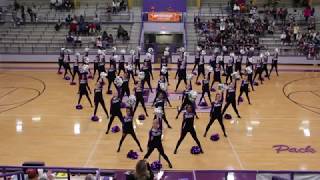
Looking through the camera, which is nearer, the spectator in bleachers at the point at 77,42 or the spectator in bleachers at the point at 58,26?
the spectator in bleachers at the point at 77,42

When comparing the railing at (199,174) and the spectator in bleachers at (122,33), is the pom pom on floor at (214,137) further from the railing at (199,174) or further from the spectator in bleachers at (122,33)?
the spectator in bleachers at (122,33)

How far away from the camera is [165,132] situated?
48.9 ft

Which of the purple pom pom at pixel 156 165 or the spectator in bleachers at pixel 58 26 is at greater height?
the spectator in bleachers at pixel 58 26

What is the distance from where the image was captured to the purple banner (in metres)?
30.0

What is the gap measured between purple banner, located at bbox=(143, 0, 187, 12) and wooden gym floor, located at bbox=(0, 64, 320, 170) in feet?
33.8

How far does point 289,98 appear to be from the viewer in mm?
19422

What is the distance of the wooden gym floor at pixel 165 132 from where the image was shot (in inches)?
498

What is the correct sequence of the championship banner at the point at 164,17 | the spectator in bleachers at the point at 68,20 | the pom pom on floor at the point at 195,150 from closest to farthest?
the pom pom on floor at the point at 195,150, the championship banner at the point at 164,17, the spectator in bleachers at the point at 68,20

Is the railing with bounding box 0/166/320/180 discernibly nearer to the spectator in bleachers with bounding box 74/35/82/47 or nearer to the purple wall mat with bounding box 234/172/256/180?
the purple wall mat with bounding box 234/172/256/180

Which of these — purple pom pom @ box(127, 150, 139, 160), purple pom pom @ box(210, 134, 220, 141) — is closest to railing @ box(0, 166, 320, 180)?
purple pom pom @ box(127, 150, 139, 160)

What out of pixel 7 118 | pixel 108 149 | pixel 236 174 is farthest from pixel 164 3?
pixel 236 174

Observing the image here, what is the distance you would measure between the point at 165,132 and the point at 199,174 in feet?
15.4

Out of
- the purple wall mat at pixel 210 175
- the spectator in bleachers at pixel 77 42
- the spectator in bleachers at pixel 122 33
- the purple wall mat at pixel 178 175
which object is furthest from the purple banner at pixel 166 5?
the purple wall mat at pixel 210 175

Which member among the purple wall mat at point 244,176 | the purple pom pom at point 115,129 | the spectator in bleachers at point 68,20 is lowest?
the purple pom pom at point 115,129
